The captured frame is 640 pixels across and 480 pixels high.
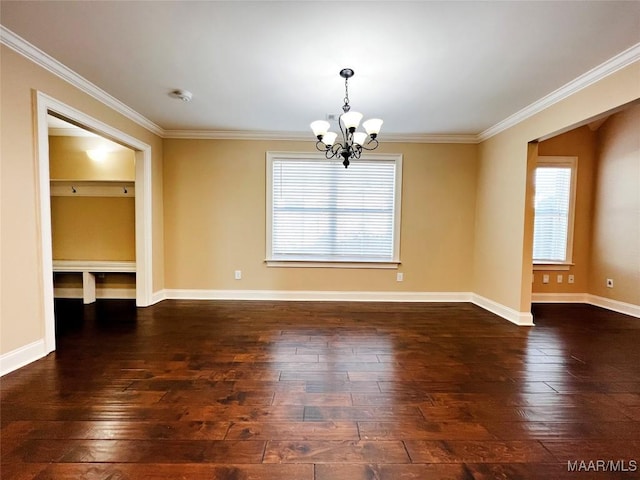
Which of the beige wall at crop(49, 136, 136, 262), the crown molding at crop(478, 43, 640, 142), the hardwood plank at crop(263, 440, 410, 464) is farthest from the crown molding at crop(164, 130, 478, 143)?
the hardwood plank at crop(263, 440, 410, 464)

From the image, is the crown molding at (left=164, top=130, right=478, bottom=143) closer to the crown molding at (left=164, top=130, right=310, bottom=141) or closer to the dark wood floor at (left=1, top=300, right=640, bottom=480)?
the crown molding at (left=164, top=130, right=310, bottom=141)

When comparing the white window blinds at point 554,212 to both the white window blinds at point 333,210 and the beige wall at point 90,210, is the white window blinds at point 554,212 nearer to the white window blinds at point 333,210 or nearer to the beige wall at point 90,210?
the white window blinds at point 333,210

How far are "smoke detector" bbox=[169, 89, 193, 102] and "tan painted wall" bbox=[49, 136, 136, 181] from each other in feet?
5.75

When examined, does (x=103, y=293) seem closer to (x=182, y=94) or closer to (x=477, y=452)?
(x=182, y=94)

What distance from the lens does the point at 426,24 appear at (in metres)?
1.94

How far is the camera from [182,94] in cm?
305

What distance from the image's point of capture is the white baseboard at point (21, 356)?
7.22 ft

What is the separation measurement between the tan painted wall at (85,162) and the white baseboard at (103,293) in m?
1.66

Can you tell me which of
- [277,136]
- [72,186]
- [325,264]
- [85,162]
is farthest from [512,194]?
[72,186]

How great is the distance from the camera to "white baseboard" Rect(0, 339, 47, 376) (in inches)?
86.6

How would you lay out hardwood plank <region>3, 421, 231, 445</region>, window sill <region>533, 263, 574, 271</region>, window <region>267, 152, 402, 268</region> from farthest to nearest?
window sill <region>533, 263, 574, 271</region>
window <region>267, 152, 402, 268</region>
hardwood plank <region>3, 421, 231, 445</region>

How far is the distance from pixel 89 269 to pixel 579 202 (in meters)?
7.33

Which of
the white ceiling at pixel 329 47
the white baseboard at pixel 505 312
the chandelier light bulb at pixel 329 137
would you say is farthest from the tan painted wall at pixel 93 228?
the white baseboard at pixel 505 312

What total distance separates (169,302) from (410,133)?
4349 millimetres
